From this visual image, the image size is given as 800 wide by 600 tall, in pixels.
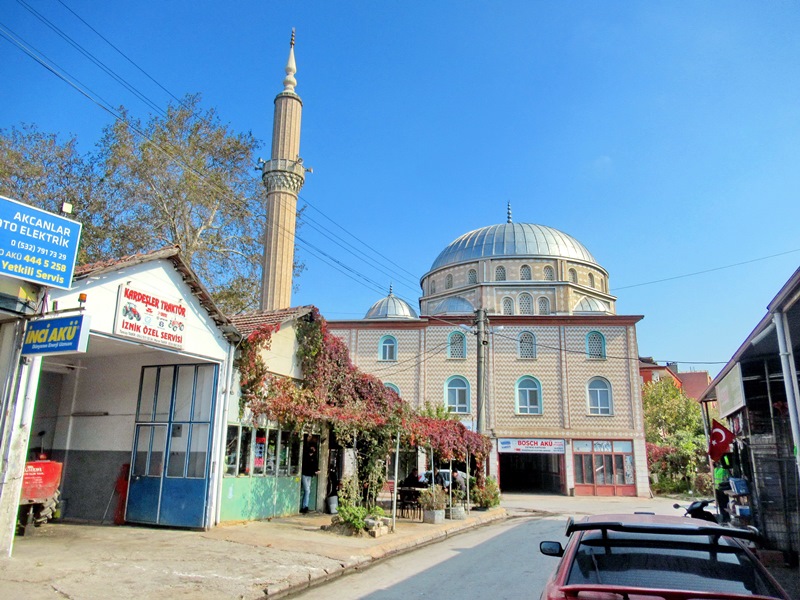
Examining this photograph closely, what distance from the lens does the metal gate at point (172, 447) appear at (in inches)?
494

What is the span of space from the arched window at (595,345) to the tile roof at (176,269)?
26.5 meters

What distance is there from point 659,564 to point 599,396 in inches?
1289

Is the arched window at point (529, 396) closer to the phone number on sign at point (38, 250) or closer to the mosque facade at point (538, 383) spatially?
the mosque facade at point (538, 383)

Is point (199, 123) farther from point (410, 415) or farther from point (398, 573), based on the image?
point (398, 573)

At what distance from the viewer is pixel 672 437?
3847 centimetres

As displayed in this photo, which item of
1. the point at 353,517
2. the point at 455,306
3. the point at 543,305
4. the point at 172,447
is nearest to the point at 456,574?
the point at 353,517

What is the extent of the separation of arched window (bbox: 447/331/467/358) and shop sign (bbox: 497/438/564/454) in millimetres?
5481

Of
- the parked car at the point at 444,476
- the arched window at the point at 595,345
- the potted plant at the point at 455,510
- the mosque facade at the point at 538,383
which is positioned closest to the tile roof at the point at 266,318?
the potted plant at the point at 455,510

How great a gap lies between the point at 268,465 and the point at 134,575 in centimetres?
647

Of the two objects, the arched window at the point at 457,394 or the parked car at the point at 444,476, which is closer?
the parked car at the point at 444,476

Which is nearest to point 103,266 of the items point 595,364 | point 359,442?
point 359,442

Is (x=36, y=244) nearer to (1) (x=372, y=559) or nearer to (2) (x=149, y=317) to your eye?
(2) (x=149, y=317)

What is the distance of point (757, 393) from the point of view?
11.5m

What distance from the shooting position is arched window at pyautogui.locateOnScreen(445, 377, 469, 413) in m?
36.0
